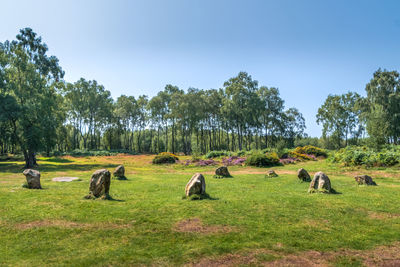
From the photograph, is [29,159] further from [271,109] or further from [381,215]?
[271,109]

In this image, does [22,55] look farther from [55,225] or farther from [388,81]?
[388,81]

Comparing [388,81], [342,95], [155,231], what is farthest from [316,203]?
[342,95]

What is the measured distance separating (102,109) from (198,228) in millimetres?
70363

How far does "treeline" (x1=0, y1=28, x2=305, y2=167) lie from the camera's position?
32688 mm

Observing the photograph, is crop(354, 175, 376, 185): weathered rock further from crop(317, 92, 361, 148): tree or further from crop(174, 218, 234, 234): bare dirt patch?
crop(317, 92, 361, 148): tree

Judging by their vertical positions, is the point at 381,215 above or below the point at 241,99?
below

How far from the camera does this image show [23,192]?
40.9 ft

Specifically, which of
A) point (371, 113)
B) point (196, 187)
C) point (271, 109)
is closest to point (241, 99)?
point (271, 109)

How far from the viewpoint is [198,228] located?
775 centimetres

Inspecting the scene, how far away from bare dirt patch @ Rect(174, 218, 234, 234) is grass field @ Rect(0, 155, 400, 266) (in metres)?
0.03

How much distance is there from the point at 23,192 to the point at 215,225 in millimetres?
10211

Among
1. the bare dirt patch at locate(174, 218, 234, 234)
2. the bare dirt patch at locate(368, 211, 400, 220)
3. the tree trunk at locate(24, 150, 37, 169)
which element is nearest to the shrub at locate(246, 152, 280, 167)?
the bare dirt patch at locate(368, 211, 400, 220)

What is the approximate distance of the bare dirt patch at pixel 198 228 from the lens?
7498 mm

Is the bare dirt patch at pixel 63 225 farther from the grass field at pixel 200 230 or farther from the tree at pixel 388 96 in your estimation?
the tree at pixel 388 96
